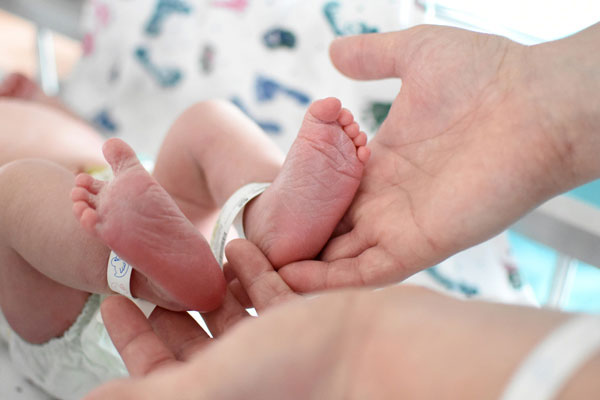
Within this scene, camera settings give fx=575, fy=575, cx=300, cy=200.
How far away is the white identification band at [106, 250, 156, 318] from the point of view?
67cm

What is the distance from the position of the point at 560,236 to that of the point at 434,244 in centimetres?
31

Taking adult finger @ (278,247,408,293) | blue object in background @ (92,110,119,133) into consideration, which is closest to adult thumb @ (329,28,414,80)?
adult finger @ (278,247,408,293)

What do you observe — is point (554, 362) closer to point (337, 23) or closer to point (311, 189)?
point (311, 189)

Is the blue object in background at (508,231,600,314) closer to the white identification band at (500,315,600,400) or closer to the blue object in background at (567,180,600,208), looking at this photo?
the blue object in background at (567,180,600,208)

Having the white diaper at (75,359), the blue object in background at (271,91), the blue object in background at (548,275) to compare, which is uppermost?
the blue object in background at (271,91)

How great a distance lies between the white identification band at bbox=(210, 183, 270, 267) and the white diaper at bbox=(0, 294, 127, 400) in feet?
0.65

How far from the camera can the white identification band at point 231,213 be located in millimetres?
794

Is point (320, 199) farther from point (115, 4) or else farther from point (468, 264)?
point (115, 4)

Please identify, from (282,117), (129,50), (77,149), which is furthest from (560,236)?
Result: (129,50)

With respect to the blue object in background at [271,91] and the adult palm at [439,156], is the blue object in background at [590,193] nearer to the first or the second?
the adult palm at [439,156]

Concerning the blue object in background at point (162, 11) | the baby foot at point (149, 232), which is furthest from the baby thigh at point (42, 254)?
the blue object in background at point (162, 11)

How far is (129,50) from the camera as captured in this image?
1.41 meters

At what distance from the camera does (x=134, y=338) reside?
0.60m

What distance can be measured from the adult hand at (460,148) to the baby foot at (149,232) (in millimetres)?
128
